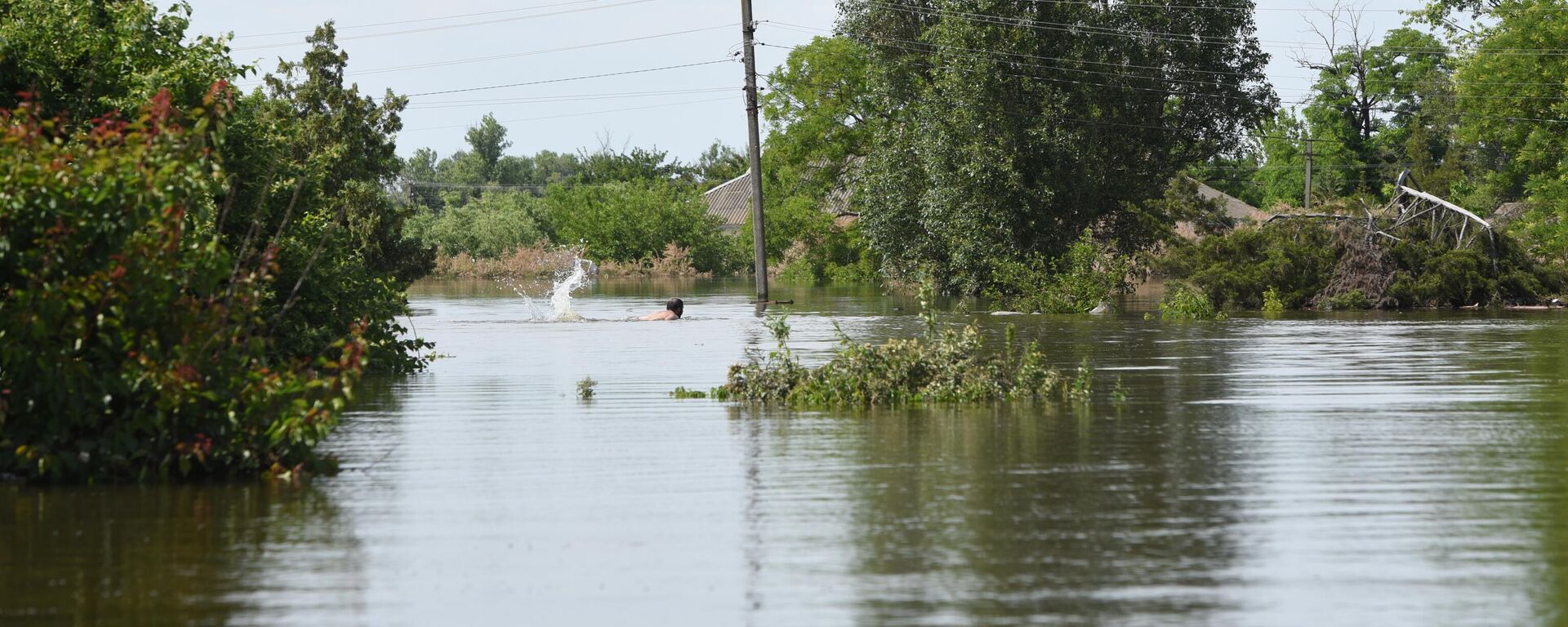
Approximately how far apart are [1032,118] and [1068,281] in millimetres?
8473

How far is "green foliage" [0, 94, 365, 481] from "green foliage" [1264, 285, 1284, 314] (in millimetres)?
28611

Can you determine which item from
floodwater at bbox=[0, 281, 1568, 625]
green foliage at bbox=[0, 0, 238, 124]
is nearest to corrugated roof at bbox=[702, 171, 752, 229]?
green foliage at bbox=[0, 0, 238, 124]

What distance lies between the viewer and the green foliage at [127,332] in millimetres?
9867

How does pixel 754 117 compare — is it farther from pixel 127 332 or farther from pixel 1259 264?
pixel 127 332

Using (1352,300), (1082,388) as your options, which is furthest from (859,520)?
(1352,300)

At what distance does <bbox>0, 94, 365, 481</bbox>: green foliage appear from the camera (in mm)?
9867

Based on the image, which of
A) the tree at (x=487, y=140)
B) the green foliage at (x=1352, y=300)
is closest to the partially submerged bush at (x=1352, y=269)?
the green foliage at (x=1352, y=300)

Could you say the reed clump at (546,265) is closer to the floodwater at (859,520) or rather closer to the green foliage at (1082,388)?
the green foliage at (1082,388)

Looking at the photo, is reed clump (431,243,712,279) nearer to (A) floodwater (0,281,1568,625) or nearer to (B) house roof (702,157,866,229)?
(B) house roof (702,157,866,229)

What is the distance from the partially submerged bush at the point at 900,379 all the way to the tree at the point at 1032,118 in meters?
28.4

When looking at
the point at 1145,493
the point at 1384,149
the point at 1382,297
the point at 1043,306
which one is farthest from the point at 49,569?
the point at 1384,149

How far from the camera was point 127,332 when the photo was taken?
399 inches

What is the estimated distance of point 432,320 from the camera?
35.6 metres

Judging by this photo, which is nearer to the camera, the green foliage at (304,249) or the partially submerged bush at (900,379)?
the partially submerged bush at (900,379)
